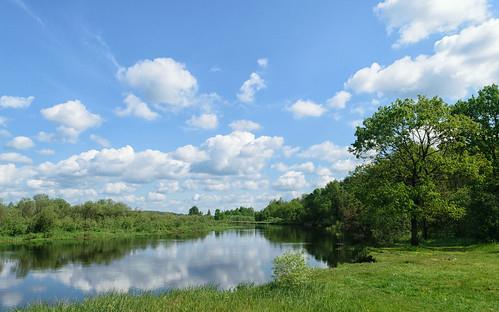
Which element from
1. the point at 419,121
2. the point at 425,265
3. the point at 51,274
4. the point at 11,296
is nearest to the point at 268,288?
the point at 425,265

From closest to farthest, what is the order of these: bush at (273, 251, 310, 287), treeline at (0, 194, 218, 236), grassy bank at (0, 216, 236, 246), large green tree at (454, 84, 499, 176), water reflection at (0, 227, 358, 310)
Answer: bush at (273, 251, 310, 287) < water reflection at (0, 227, 358, 310) < large green tree at (454, 84, 499, 176) < grassy bank at (0, 216, 236, 246) < treeline at (0, 194, 218, 236)

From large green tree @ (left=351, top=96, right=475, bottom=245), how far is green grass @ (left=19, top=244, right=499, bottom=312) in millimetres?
10831

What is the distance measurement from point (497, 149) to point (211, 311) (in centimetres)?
3477

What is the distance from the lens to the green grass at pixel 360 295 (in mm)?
12203

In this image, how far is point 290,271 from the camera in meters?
15.4

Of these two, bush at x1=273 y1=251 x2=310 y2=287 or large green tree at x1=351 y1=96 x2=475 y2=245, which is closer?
bush at x1=273 y1=251 x2=310 y2=287

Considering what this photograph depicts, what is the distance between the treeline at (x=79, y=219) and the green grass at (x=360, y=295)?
67330 millimetres

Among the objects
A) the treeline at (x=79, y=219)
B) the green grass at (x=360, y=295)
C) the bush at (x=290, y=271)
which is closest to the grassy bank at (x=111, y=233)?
the treeline at (x=79, y=219)

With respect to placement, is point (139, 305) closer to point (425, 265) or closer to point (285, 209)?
point (425, 265)

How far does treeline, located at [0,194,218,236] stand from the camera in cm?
7301

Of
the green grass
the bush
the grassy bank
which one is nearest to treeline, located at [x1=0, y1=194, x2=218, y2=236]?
the grassy bank

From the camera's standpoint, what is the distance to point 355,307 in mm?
12016

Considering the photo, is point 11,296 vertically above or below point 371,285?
below

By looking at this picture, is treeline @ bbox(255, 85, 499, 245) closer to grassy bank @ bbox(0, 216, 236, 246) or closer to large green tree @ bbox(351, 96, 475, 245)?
large green tree @ bbox(351, 96, 475, 245)
